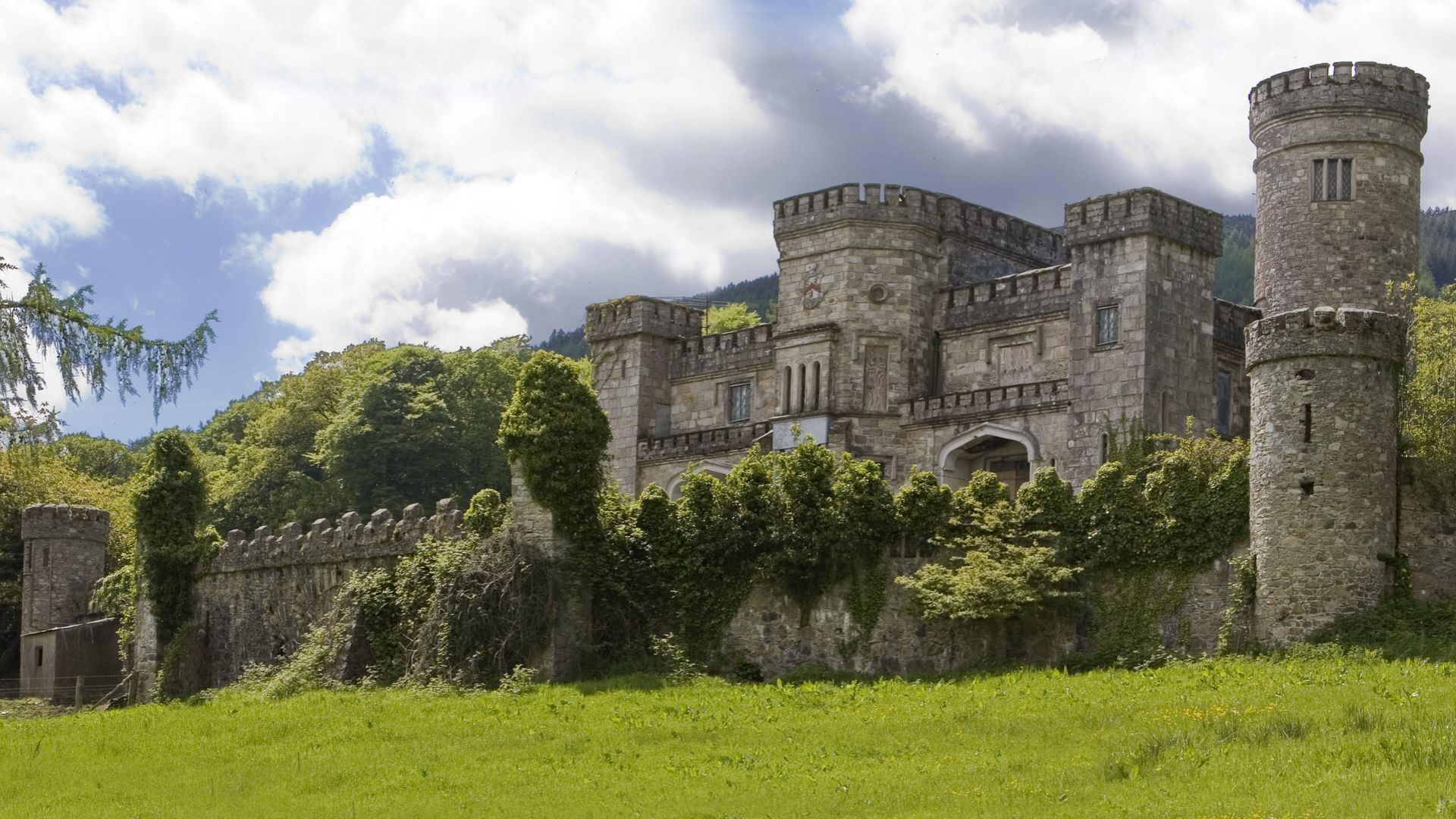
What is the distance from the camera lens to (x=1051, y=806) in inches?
946

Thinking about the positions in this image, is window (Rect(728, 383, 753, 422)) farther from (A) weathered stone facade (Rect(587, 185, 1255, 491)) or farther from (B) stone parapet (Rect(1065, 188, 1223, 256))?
(B) stone parapet (Rect(1065, 188, 1223, 256))

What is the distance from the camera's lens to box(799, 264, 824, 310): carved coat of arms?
179ft

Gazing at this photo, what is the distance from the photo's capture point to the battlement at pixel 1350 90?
49375 millimetres

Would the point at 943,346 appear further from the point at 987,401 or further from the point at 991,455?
the point at 991,455

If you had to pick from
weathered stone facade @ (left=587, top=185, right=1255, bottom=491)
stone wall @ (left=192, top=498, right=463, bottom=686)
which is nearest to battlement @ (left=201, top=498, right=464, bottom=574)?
stone wall @ (left=192, top=498, right=463, bottom=686)

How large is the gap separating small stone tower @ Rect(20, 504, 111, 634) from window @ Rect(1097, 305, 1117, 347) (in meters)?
28.8

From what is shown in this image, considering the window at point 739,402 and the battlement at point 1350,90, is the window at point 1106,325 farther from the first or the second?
the window at point 739,402

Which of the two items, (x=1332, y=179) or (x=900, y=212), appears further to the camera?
(x=900, y=212)

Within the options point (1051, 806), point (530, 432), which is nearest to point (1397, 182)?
point (530, 432)

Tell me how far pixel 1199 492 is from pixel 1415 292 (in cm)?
1436

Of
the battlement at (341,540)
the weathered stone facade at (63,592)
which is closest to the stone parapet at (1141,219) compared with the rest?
the battlement at (341,540)

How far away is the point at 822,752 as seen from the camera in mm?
28984

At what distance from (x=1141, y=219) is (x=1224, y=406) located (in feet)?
17.1

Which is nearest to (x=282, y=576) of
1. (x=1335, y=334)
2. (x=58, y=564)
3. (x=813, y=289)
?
(x=58, y=564)
